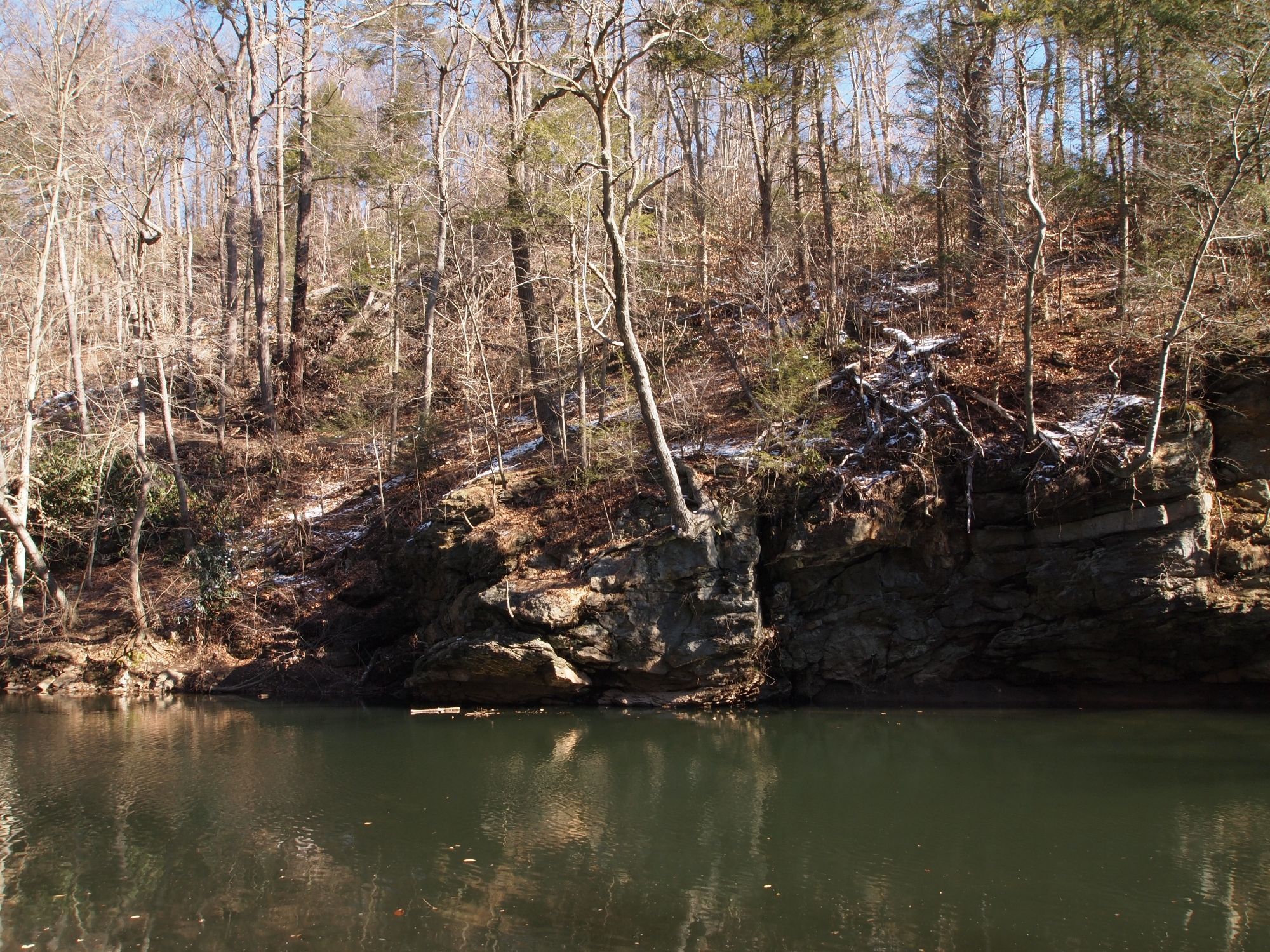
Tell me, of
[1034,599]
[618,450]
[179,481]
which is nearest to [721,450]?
[618,450]

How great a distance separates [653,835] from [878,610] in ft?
21.9

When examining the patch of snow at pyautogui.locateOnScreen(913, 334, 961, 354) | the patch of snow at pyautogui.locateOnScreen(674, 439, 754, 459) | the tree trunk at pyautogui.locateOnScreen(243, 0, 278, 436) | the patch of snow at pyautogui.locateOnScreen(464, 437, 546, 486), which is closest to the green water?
the patch of snow at pyautogui.locateOnScreen(674, 439, 754, 459)

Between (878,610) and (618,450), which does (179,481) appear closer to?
(618,450)

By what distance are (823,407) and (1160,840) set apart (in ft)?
30.2

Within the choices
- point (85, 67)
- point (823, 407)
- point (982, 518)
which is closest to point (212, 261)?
point (85, 67)

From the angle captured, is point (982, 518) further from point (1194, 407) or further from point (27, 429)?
point (27, 429)

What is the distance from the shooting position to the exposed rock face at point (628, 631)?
551 inches

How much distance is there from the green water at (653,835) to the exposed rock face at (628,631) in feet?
3.06

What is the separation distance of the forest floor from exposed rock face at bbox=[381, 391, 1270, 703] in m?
0.85

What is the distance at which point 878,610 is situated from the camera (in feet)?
46.6

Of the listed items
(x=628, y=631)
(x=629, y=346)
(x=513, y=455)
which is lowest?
(x=628, y=631)

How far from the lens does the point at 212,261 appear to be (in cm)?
3228

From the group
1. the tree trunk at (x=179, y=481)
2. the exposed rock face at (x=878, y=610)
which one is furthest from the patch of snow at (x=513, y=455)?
the tree trunk at (x=179, y=481)

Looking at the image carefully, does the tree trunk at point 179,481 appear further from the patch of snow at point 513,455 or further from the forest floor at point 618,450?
the patch of snow at point 513,455
